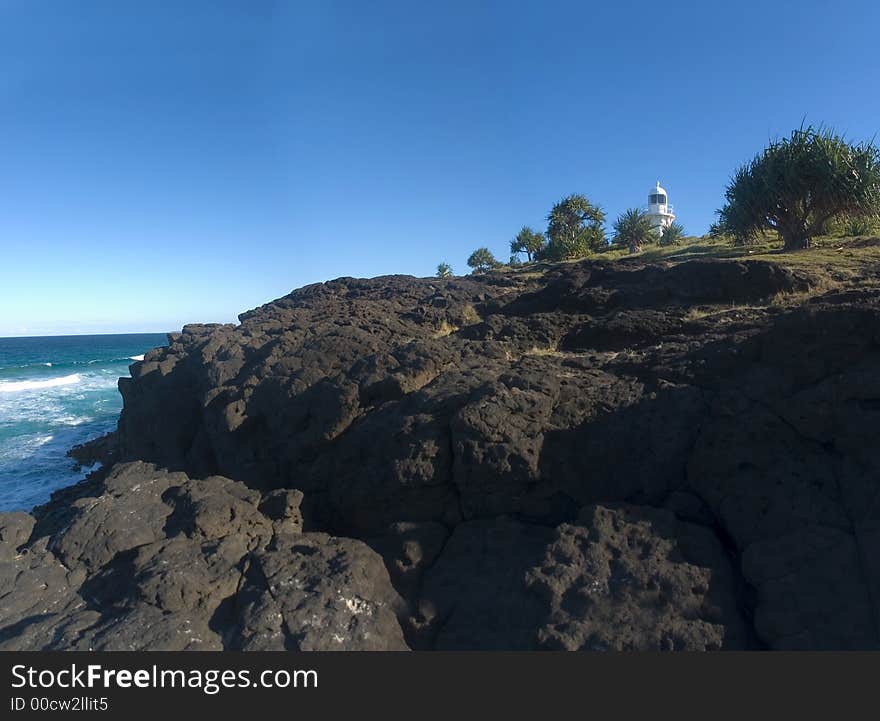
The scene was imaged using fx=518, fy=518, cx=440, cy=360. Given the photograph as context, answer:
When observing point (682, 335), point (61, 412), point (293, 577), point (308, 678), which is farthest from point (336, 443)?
point (61, 412)

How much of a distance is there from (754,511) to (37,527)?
A: 37.0ft

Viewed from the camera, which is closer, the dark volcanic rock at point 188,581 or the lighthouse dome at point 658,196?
the dark volcanic rock at point 188,581

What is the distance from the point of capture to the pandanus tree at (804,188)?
22.1 meters

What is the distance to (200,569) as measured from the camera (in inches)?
264

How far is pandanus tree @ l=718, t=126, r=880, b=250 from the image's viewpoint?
22.1m

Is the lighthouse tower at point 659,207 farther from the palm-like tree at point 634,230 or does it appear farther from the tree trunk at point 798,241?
the tree trunk at point 798,241

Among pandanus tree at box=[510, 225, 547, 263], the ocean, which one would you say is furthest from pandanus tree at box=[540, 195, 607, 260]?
the ocean

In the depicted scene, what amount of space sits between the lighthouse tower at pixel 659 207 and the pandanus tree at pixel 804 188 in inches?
1816

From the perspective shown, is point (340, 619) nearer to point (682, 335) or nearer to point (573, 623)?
point (573, 623)

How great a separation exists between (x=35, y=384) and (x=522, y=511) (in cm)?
5759

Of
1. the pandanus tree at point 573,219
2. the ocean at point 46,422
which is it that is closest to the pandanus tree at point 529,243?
the pandanus tree at point 573,219

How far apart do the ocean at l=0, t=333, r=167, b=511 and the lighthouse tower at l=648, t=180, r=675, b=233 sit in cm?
6509

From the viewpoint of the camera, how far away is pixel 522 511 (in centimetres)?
759

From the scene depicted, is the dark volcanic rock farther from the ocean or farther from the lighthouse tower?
the lighthouse tower
